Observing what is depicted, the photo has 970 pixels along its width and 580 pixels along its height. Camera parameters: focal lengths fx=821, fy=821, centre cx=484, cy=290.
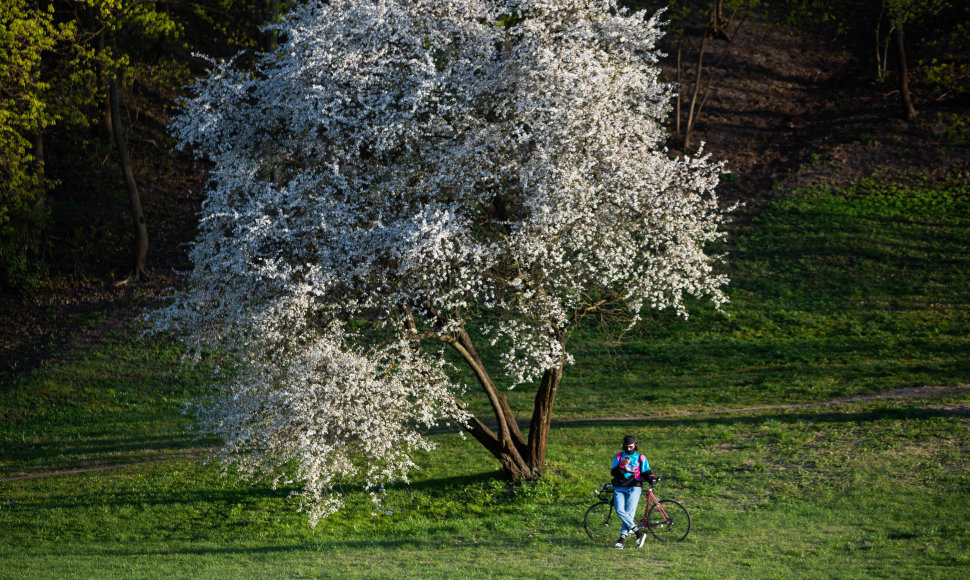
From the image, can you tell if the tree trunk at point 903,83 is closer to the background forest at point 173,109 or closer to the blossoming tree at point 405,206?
the background forest at point 173,109

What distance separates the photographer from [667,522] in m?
14.0

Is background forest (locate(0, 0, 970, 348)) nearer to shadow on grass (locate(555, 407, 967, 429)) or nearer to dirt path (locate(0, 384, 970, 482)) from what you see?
dirt path (locate(0, 384, 970, 482))

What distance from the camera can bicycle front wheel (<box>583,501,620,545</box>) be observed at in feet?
47.5

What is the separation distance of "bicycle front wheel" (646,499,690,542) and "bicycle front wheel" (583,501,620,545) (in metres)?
0.70

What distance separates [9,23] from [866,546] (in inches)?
1146

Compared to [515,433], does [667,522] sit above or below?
below

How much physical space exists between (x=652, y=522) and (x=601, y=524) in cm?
141

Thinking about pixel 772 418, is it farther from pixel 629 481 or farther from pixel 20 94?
pixel 20 94

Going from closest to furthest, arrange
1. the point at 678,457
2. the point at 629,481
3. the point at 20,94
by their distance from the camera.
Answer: the point at 629,481 → the point at 678,457 → the point at 20,94

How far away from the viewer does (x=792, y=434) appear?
755 inches

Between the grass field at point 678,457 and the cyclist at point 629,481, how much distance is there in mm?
628

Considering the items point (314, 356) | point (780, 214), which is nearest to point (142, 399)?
point (314, 356)

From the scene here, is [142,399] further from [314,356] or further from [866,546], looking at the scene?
[866,546]

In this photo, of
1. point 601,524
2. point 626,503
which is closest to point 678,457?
point 601,524
